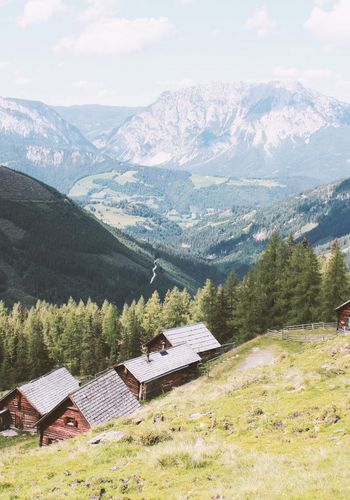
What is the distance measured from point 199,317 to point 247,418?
67194 mm

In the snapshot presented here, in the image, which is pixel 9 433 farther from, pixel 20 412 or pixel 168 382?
pixel 168 382

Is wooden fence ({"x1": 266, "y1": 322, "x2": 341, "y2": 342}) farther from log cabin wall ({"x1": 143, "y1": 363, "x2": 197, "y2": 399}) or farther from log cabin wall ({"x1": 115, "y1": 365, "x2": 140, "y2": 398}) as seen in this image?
log cabin wall ({"x1": 115, "y1": 365, "x2": 140, "y2": 398})

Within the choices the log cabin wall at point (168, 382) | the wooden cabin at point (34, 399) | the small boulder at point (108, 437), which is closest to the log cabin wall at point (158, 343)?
the log cabin wall at point (168, 382)

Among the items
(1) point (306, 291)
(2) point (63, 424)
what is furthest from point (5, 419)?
(1) point (306, 291)

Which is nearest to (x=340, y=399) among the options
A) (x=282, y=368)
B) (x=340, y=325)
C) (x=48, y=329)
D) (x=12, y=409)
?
(x=282, y=368)

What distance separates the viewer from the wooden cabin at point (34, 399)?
59188 millimetres

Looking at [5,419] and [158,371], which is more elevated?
[158,371]

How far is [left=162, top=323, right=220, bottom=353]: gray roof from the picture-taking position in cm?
7012

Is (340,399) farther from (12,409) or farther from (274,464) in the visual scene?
(12,409)

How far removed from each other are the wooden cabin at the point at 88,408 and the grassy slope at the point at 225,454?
24.2ft

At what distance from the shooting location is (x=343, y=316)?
213 ft

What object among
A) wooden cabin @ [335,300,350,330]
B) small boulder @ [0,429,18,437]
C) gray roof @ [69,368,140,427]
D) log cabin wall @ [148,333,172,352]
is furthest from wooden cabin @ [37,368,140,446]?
wooden cabin @ [335,300,350,330]

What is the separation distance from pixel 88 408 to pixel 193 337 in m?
31.4

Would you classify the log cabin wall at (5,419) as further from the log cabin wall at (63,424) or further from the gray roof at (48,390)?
the log cabin wall at (63,424)
